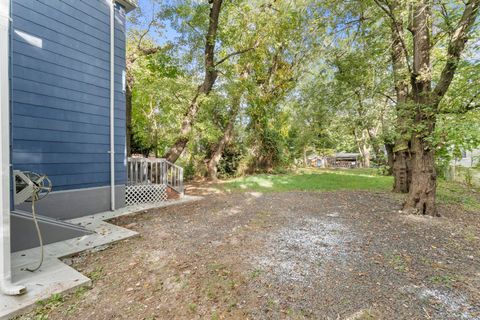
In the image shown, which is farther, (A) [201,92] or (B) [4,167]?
(A) [201,92]

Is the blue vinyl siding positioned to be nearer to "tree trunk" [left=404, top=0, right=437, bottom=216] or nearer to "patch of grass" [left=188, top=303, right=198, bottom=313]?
"patch of grass" [left=188, top=303, right=198, bottom=313]

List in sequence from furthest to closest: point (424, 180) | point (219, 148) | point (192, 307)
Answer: point (219, 148) < point (424, 180) < point (192, 307)

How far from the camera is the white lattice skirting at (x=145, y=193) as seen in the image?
19.4ft

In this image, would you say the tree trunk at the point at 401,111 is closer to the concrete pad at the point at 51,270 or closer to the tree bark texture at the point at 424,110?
the tree bark texture at the point at 424,110

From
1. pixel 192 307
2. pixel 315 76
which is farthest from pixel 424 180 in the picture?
pixel 315 76

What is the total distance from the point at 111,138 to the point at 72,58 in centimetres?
181

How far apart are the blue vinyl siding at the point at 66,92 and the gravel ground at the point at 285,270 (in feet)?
5.28

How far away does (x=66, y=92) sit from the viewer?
4.38 metres

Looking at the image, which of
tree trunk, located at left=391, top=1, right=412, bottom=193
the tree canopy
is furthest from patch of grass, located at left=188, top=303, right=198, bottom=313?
tree trunk, located at left=391, top=1, right=412, bottom=193

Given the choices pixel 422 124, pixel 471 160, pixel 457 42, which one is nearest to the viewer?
pixel 457 42

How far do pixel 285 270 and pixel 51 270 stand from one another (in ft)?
9.55

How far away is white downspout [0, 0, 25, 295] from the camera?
6.85ft

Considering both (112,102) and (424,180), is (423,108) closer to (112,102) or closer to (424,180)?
(424,180)

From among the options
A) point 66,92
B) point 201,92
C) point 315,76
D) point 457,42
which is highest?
point 315,76
